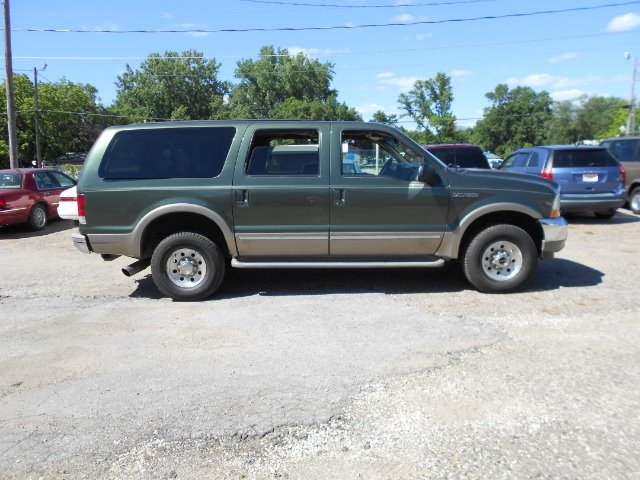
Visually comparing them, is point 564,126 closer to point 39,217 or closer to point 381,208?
point 39,217

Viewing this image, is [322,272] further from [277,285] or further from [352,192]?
[352,192]

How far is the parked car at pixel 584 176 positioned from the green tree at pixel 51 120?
5028cm

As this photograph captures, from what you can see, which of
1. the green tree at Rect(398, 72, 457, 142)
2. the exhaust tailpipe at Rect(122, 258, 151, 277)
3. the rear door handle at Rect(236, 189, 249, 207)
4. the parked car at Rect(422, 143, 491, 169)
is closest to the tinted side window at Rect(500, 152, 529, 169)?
the parked car at Rect(422, 143, 491, 169)

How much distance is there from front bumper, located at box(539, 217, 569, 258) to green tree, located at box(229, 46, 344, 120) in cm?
7076

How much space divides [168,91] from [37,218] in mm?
67809

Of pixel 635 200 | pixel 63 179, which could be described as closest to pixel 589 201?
pixel 635 200

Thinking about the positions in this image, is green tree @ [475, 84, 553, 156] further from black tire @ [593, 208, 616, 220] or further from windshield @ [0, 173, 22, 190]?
windshield @ [0, 173, 22, 190]

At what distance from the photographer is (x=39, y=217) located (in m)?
12.2

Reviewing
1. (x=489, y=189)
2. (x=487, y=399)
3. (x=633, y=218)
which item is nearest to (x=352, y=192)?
(x=489, y=189)

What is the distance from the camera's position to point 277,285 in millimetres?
6648

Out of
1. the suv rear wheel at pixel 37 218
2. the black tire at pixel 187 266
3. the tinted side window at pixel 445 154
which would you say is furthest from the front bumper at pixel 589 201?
the suv rear wheel at pixel 37 218

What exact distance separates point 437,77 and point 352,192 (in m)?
57.4

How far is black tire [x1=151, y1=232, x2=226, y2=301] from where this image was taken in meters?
5.89

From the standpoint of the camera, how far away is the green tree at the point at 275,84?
7619cm
